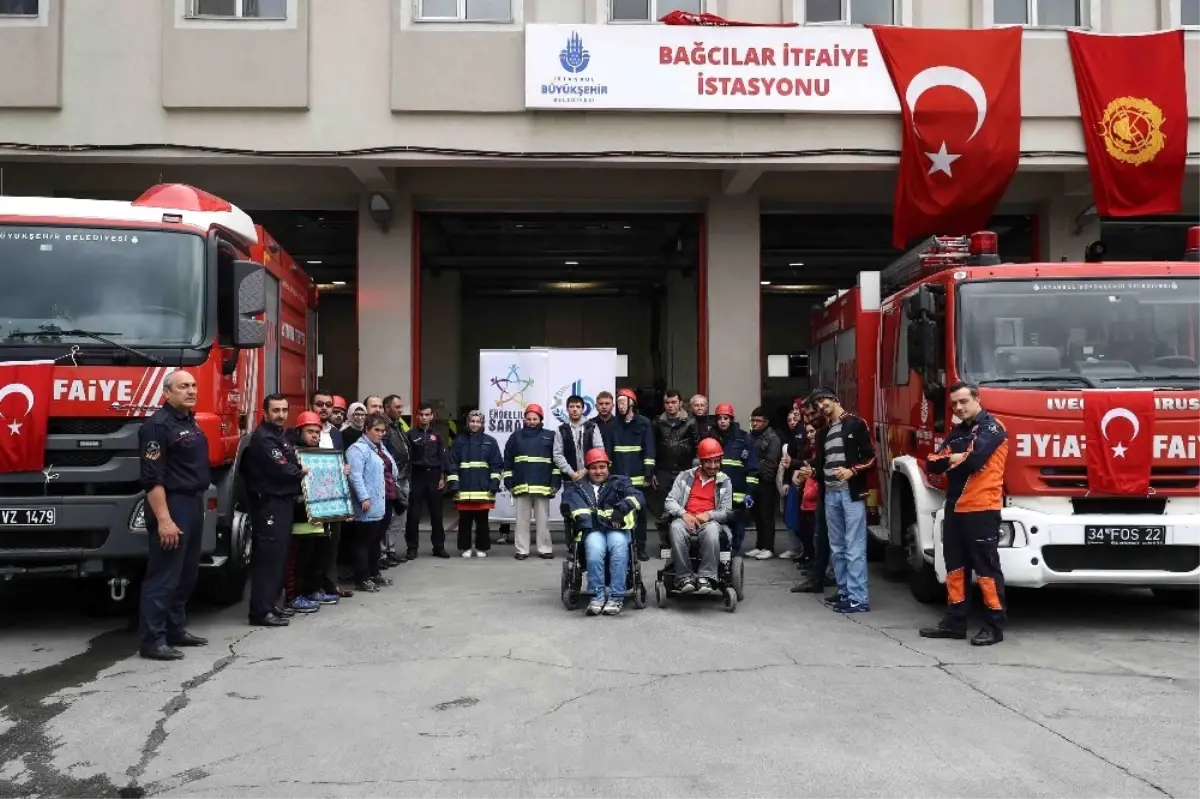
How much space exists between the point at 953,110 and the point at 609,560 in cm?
794

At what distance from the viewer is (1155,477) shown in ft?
24.3

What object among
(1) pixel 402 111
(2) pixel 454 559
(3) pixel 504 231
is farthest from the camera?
(3) pixel 504 231

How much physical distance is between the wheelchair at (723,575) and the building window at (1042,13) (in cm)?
893

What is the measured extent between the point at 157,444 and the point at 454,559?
5.35 metres

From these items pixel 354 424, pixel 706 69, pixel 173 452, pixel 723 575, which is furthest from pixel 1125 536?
pixel 706 69

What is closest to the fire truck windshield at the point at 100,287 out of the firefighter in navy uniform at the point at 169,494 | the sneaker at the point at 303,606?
the firefighter in navy uniform at the point at 169,494

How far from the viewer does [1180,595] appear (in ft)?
29.7

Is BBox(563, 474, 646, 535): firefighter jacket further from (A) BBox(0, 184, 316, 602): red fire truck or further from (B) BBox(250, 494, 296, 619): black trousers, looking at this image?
(A) BBox(0, 184, 316, 602): red fire truck

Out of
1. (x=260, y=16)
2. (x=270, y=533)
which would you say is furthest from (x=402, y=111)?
(x=270, y=533)

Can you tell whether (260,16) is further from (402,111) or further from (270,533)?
(270,533)

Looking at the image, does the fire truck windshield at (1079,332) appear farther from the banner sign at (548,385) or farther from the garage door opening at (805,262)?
the banner sign at (548,385)

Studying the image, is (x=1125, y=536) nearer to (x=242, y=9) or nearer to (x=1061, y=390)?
(x=1061, y=390)

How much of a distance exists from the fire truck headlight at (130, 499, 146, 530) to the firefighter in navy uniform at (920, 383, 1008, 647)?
5.60 meters

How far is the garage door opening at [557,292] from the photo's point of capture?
17281mm
